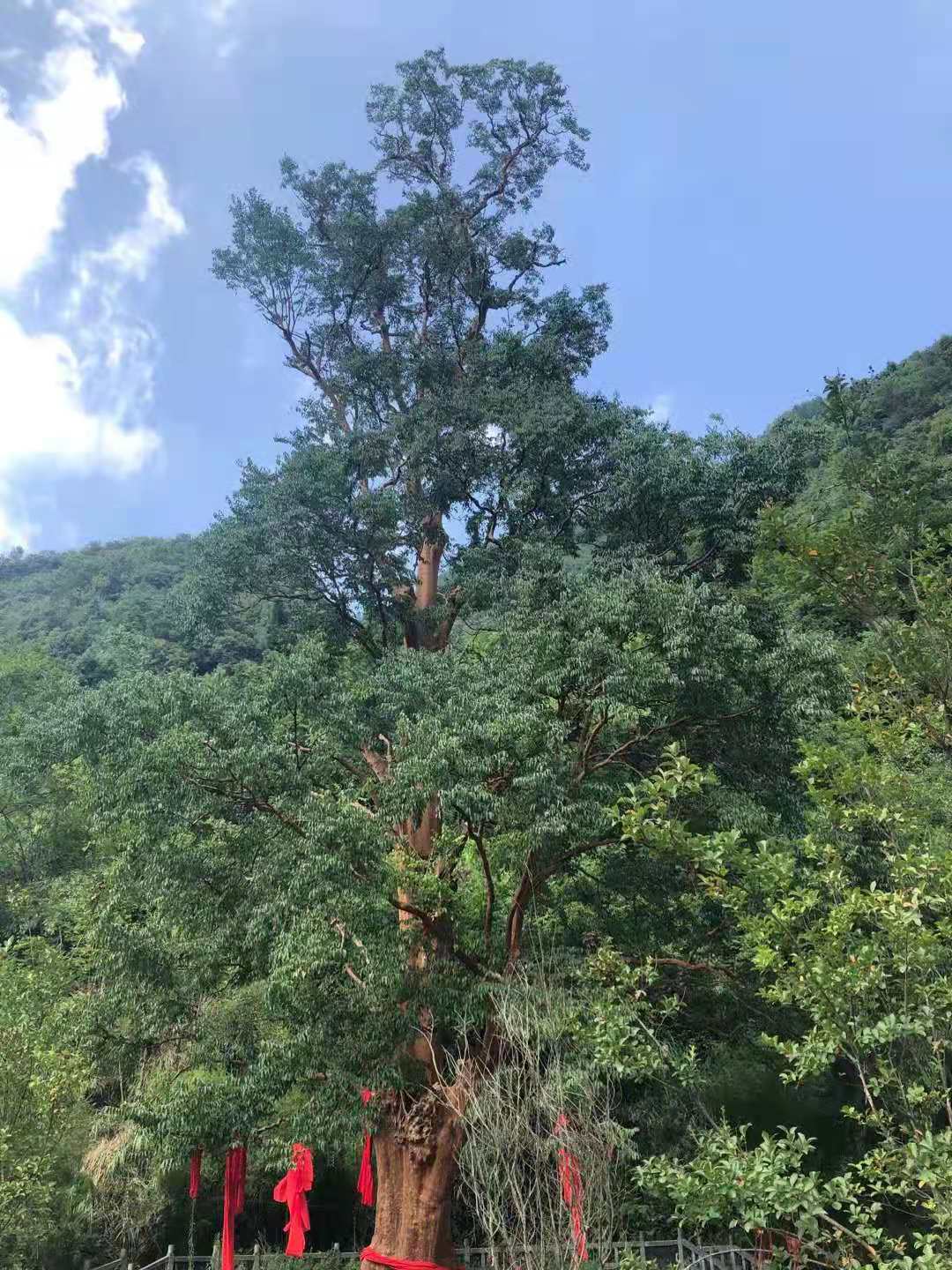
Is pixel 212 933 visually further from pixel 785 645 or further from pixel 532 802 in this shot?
pixel 785 645

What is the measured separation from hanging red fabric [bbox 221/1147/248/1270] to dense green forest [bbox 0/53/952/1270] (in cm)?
33

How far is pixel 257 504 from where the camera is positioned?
9180mm

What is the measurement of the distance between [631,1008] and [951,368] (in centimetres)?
3053

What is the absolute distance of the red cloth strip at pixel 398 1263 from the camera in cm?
623

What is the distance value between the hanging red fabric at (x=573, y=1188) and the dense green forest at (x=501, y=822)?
3 cm

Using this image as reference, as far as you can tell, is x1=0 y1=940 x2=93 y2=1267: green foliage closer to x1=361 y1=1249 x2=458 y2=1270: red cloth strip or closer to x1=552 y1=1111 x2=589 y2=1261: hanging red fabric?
x1=361 y1=1249 x2=458 y2=1270: red cloth strip

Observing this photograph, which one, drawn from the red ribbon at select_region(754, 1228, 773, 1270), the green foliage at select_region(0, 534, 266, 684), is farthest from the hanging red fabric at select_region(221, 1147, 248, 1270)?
the green foliage at select_region(0, 534, 266, 684)

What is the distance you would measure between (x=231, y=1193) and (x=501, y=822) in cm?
357

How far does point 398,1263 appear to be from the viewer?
6.27 metres

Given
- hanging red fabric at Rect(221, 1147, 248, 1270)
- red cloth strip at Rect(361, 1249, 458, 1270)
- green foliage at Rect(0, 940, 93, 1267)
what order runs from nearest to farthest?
red cloth strip at Rect(361, 1249, 458, 1270)
hanging red fabric at Rect(221, 1147, 248, 1270)
green foliage at Rect(0, 940, 93, 1267)

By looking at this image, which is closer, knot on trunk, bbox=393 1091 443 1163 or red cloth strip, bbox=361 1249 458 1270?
red cloth strip, bbox=361 1249 458 1270

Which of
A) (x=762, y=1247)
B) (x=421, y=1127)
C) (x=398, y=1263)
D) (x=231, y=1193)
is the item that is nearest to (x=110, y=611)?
(x=231, y=1193)

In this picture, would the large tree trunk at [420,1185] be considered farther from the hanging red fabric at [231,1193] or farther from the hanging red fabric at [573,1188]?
the hanging red fabric at [573,1188]

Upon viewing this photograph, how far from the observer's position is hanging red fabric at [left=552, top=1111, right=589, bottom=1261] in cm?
410
